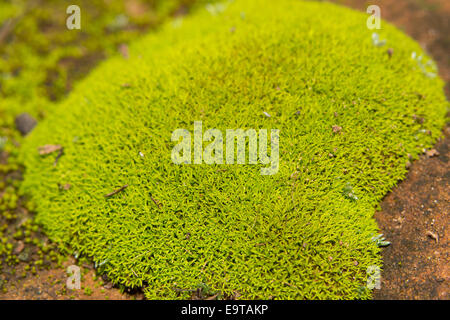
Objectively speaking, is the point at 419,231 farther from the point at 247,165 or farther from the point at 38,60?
the point at 38,60

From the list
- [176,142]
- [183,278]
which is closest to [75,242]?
[183,278]

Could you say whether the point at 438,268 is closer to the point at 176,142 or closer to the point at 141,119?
the point at 176,142

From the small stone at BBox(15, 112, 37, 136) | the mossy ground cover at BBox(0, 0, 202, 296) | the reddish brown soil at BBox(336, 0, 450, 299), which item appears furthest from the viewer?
the small stone at BBox(15, 112, 37, 136)

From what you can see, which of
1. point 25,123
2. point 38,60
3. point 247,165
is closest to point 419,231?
point 247,165

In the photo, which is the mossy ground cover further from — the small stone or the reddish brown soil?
the reddish brown soil

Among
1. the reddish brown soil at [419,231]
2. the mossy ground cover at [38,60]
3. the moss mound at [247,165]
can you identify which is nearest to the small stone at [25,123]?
the mossy ground cover at [38,60]

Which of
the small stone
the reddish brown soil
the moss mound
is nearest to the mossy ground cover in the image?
the small stone

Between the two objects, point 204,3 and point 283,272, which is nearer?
point 283,272
